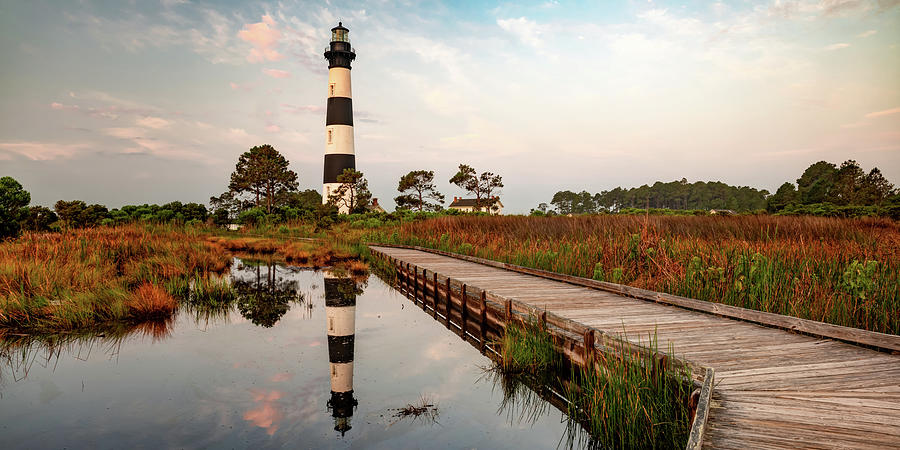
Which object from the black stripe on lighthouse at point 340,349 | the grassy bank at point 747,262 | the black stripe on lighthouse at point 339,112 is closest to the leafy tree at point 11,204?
the black stripe on lighthouse at point 340,349

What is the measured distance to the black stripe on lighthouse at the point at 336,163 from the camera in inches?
1377

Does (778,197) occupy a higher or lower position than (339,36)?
lower

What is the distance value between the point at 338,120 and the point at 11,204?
24.3 metres

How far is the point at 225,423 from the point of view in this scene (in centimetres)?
504

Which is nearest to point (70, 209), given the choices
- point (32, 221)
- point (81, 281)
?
point (32, 221)

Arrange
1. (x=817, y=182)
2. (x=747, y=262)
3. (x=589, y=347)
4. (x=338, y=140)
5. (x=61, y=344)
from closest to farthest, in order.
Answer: (x=589, y=347) → (x=747, y=262) → (x=61, y=344) → (x=338, y=140) → (x=817, y=182)

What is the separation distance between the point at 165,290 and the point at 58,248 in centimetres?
301

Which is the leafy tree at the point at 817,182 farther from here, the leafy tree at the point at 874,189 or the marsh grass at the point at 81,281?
the marsh grass at the point at 81,281

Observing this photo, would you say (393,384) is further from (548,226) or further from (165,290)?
(548,226)

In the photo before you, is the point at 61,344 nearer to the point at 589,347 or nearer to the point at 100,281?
the point at 100,281

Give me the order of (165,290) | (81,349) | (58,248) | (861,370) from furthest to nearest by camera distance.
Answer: (58,248)
(165,290)
(81,349)
(861,370)

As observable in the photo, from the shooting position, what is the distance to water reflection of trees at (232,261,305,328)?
989 cm

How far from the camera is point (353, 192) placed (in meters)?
30.4

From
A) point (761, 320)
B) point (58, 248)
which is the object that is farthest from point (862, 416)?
point (58, 248)
